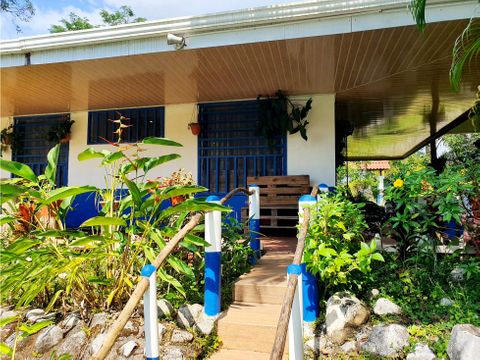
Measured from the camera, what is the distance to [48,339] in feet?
9.86

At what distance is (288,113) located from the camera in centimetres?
707

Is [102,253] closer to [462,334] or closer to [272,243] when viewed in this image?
[462,334]

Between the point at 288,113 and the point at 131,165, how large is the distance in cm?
473

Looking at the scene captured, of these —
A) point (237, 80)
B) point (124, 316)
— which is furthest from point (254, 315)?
point (237, 80)

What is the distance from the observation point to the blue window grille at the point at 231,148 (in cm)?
737

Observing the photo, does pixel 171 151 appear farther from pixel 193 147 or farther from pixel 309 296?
pixel 309 296

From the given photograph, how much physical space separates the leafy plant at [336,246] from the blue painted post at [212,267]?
79 cm

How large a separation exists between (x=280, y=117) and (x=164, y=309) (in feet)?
15.2

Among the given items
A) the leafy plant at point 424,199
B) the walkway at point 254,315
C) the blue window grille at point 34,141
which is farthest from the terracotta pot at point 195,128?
the leafy plant at point 424,199

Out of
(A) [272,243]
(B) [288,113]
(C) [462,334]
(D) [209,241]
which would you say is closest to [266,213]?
A: (A) [272,243]

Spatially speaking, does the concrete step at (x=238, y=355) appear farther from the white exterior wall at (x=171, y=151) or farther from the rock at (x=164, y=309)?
the white exterior wall at (x=171, y=151)

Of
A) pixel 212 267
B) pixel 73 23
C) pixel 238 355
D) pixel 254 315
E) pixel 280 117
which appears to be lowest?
pixel 238 355

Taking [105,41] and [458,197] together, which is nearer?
[458,197]

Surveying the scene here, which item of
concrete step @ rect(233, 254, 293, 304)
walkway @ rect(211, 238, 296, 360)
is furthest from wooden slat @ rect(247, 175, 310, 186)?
concrete step @ rect(233, 254, 293, 304)
